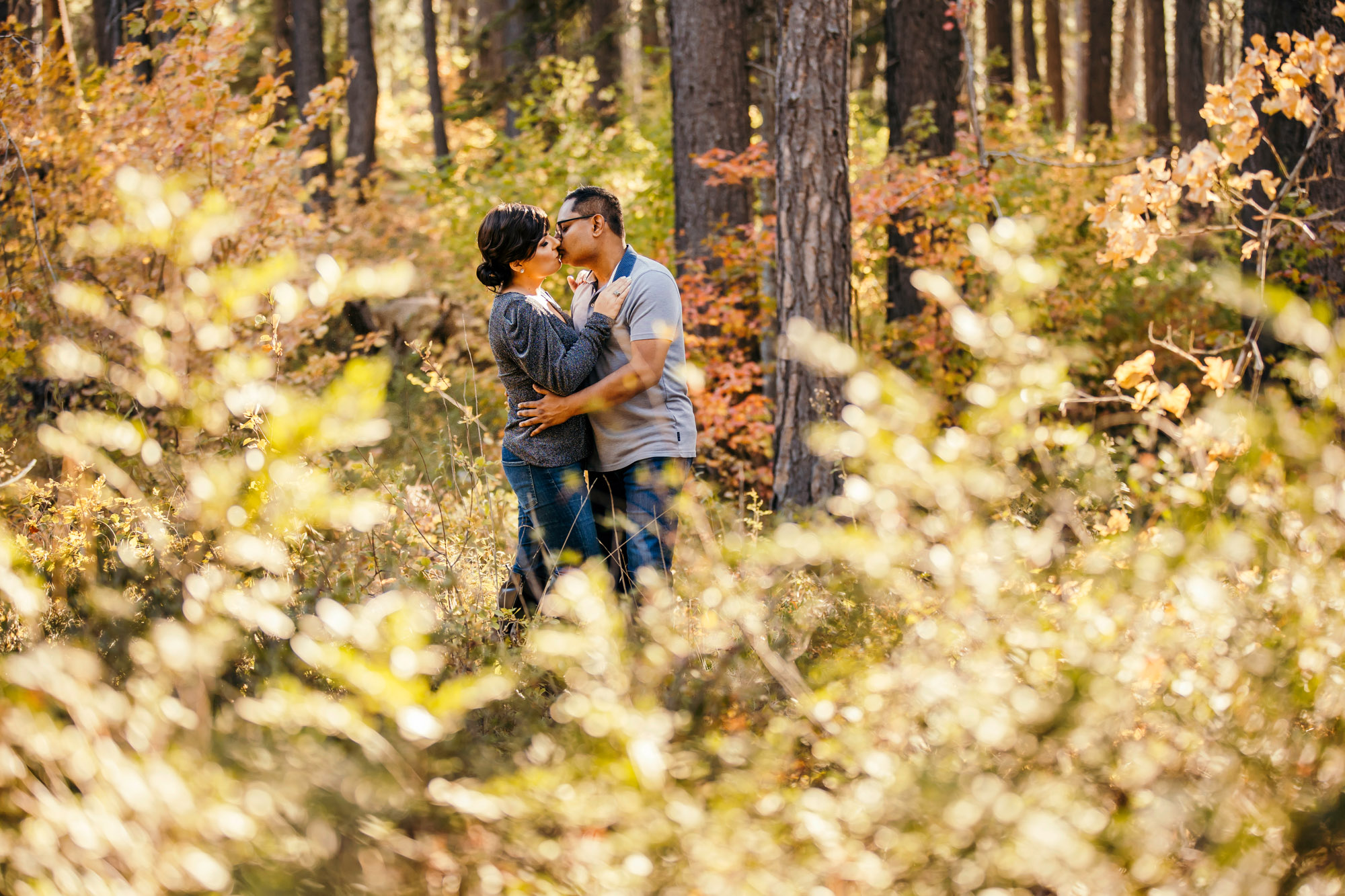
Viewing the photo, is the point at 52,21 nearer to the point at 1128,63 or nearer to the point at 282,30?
the point at 282,30

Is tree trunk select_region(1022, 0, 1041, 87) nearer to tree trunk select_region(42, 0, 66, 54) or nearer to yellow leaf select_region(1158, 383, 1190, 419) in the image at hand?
tree trunk select_region(42, 0, 66, 54)

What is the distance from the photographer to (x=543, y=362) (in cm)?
317

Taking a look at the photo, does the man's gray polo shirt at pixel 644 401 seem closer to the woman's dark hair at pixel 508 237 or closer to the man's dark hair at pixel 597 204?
the man's dark hair at pixel 597 204

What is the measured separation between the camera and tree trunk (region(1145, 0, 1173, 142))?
1614 centimetres

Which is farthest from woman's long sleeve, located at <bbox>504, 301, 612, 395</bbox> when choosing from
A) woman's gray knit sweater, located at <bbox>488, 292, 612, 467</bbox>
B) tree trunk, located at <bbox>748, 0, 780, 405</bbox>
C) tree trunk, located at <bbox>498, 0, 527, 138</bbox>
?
tree trunk, located at <bbox>498, 0, 527, 138</bbox>

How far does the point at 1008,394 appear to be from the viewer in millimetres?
2254

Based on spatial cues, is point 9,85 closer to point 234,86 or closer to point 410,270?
point 410,270

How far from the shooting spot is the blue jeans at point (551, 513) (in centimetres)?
338

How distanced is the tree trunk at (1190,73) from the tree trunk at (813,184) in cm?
1039

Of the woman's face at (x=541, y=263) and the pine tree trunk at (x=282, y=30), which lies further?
the pine tree trunk at (x=282, y=30)

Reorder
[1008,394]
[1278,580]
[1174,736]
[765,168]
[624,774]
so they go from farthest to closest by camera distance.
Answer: [765,168], [1278,580], [1008,394], [1174,736], [624,774]

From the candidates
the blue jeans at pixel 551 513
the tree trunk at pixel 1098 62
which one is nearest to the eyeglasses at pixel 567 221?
the blue jeans at pixel 551 513

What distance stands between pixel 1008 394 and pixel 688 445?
140cm

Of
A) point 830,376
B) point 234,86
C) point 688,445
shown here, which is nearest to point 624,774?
point 688,445
